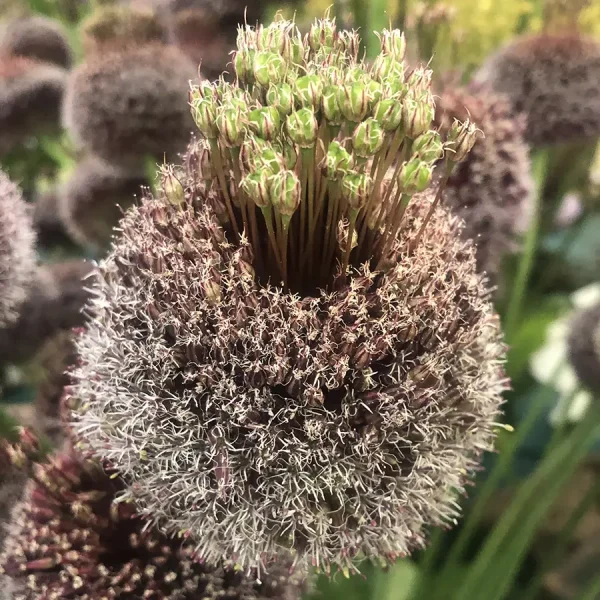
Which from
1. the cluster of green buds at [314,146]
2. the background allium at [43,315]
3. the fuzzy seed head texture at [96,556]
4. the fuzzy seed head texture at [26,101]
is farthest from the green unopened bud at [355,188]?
the fuzzy seed head texture at [26,101]

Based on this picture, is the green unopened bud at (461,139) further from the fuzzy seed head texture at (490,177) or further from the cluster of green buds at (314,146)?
the fuzzy seed head texture at (490,177)

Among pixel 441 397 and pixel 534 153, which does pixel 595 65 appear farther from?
pixel 441 397

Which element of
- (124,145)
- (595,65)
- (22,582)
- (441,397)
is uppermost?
(595,65)

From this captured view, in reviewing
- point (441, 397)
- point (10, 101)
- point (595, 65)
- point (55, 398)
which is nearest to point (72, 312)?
point (55, 398)

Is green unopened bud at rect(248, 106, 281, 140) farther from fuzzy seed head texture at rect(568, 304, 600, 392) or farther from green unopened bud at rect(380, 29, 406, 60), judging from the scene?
fuzzy seed head texture at rect(568, 304, 600, 392)

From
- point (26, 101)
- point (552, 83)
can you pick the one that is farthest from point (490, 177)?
point (26, 101)
